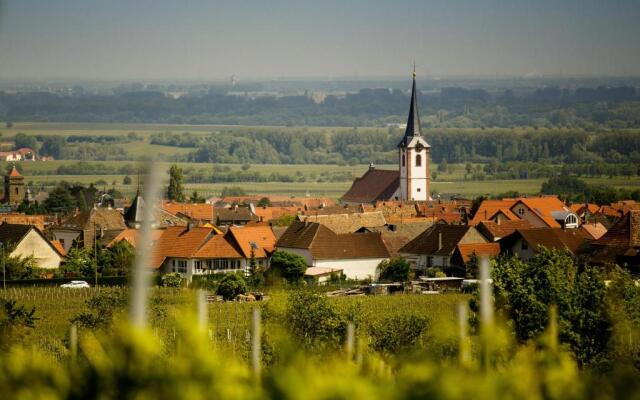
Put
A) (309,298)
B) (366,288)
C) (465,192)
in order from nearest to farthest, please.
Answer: (309,298)
(366,288)
(465,192)

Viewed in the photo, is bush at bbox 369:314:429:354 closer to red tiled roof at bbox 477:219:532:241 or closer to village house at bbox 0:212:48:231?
red tiled roof at bbox 477:219:532:241

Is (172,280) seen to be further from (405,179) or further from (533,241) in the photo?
(405,179)

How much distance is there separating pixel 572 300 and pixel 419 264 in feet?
73.6

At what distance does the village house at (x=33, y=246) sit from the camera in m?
41.7

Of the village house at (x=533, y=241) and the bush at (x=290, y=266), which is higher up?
the village house at (x=533, y=241)

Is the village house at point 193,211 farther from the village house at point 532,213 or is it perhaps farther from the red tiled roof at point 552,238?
the red tiled roof at point 552,238

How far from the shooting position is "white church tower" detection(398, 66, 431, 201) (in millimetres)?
85031

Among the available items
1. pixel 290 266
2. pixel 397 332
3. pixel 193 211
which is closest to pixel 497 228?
pixel 290 266

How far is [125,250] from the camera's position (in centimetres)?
4025

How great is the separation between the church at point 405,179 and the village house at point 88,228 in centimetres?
3506

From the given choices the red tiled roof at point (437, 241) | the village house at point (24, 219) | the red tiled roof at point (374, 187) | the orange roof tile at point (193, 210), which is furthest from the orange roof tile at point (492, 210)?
the red tiled roof at point (374, 187)

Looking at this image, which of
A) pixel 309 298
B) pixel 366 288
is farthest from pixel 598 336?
pixel 366 288

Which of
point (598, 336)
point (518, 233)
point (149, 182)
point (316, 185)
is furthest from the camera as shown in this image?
point (316, 185)

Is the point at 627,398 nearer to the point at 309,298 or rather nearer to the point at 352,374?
the point at 352,374
